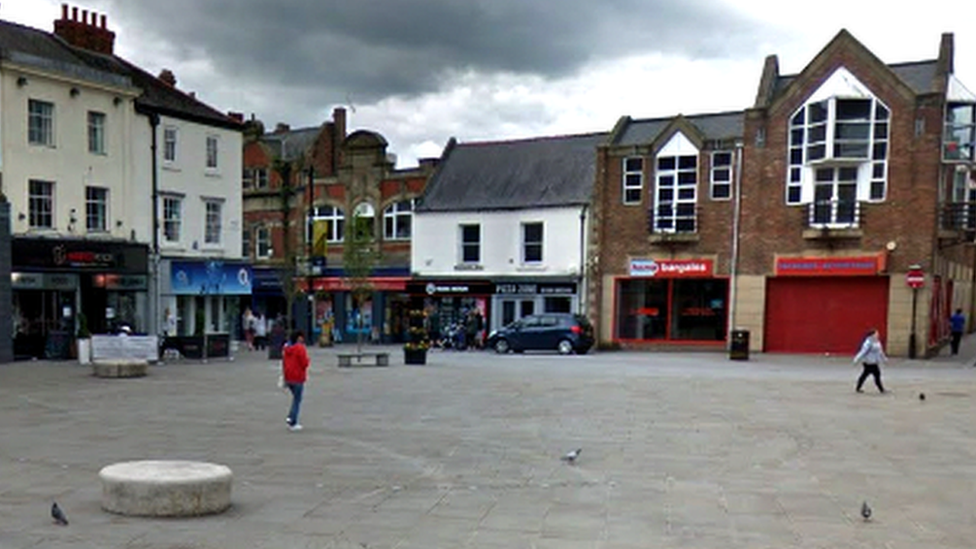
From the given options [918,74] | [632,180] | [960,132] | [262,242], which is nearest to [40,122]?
[262,242]

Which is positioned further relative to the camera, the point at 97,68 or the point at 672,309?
the point at 672,309

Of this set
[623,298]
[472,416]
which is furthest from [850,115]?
[472,416]

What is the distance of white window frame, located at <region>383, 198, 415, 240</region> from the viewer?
41.3 m

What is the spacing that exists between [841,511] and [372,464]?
5380 mm

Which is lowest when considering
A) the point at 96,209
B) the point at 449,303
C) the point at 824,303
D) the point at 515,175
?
the point at 449,303

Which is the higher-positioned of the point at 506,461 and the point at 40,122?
the point at 40,122

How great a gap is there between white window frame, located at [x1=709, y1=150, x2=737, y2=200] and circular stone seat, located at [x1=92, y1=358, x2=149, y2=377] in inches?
894

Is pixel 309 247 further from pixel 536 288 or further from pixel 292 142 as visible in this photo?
pixel 536 288

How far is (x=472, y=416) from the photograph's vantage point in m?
14.5

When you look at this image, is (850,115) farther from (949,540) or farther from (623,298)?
(949,540)

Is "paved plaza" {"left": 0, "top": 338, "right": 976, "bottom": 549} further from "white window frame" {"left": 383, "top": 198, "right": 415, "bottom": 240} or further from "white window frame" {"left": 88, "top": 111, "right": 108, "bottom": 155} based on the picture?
"white window frame" {"left": 383, "top": 198, "right": 415, "bottom": 240}

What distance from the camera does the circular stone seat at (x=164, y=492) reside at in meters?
7.53

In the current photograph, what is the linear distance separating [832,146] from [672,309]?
29.6 ft

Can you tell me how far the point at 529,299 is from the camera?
3741 cm
